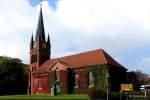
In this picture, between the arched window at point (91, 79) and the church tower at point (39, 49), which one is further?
the church tower at point (39, 49)

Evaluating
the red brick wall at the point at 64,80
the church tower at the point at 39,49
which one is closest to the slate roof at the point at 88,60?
the red brick wall at the point at 64,80

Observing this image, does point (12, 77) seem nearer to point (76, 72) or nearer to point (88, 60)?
point (76, 72)

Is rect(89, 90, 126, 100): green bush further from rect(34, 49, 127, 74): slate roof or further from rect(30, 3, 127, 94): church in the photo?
rect(34, 49, 127, 74): slate roof

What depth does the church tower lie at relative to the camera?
312ft

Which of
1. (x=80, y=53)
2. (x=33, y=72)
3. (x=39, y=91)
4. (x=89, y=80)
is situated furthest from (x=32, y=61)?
(x=89, y=80)

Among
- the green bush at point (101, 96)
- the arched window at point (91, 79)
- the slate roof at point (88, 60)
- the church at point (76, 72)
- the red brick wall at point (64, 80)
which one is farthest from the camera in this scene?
the red brick wall at point (64, 80)

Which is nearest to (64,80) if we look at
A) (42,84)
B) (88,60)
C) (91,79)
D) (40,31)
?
(88,60)

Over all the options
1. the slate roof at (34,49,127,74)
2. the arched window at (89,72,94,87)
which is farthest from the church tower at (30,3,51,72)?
the arched window at (89,72,94,87)

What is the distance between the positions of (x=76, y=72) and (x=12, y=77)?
21841 millimetres

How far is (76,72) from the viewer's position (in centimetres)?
7788

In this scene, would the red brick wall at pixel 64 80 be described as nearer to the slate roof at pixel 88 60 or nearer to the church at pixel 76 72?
the church at pixel 76 72

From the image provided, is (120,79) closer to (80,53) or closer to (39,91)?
(80,53)

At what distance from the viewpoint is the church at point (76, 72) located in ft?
236

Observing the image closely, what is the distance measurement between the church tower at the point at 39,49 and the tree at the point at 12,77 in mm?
3763
